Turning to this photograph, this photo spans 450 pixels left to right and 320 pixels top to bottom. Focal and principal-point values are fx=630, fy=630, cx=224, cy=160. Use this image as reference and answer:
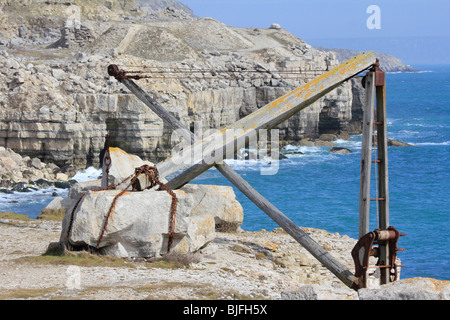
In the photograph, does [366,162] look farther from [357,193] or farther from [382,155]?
[357,193]

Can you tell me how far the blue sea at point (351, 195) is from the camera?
31.8m

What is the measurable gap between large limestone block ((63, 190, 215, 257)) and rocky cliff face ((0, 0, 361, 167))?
476 cm

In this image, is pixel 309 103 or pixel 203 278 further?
pixel 309 103

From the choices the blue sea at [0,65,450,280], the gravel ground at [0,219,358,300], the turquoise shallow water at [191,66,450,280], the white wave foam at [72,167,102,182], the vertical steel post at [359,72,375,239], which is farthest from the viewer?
the white wave foam at [72,167,102,182]

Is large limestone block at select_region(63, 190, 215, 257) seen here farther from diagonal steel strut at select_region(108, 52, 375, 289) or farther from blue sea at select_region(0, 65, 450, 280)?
blue sea at select_region(0, 65, 450, 280)

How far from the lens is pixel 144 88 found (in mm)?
48719

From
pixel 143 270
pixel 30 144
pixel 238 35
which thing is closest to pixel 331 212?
pixel 30 144

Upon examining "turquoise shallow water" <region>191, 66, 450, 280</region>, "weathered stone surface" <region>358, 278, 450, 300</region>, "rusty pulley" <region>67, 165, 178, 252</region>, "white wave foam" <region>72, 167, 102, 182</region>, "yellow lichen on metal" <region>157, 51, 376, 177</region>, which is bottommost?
"turquoise shallow water" <region>191, 66, 450, 280</region>

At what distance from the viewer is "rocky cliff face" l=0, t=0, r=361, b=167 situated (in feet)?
137

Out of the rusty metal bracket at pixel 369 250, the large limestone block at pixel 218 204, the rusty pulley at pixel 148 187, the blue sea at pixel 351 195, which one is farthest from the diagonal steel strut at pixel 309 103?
the blue sea at pixel 351 195

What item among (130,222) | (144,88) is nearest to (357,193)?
(144,88)

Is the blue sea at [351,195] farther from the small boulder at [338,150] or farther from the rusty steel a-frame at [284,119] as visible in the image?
the rusty steel a-frame at [284,119]

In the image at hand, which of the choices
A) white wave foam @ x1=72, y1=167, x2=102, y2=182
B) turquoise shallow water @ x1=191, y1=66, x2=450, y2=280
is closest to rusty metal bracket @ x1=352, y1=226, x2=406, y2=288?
turquoise shallow water @ x1=191, y1=66, x2=450, y2=280

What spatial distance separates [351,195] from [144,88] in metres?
17.7
